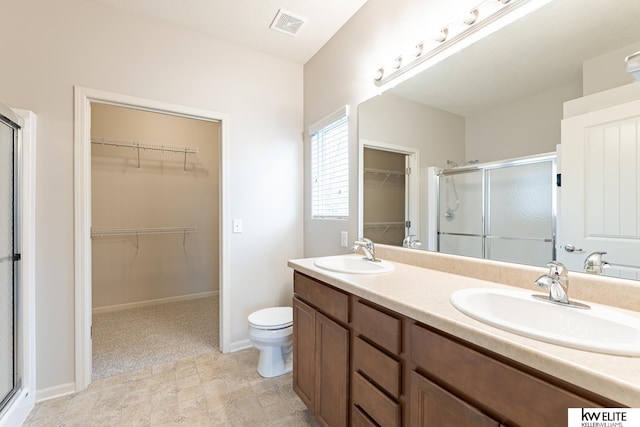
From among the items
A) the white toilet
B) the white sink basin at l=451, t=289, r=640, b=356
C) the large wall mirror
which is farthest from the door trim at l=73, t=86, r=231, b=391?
the white sink basin at l=451, t=289, r=640, b=356

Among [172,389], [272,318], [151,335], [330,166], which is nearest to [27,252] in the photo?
[172,389]

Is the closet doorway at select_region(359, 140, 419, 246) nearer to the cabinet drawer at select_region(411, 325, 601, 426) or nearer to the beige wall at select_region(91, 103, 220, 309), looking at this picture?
the cabinet drawer at select_region(411, 325, 601, 426)

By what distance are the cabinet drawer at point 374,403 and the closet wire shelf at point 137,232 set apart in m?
3.23

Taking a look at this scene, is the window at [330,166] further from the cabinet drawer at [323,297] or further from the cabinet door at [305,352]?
the cabinet door at [305,352]

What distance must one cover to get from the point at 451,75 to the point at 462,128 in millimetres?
305

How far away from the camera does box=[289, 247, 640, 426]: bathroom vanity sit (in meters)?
0.56

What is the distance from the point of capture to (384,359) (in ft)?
3.35

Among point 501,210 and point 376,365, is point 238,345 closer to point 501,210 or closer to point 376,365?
point 376,365

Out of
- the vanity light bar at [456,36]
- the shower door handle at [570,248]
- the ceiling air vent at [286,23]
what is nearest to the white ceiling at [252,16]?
the ceiling air vent at [286,23]

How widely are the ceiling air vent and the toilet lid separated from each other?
7.44ft

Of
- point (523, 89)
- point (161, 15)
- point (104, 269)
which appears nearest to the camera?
point (523, 89)

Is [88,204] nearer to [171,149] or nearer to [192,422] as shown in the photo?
[192,422]

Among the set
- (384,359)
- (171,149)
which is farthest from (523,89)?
(171,149)

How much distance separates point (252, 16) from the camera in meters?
2.07
